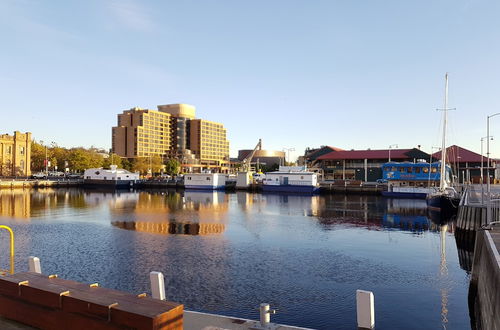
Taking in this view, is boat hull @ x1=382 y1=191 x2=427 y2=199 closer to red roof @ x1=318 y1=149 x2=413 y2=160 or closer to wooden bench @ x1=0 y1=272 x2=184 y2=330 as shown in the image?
red roof @ x1=318 y1=149 x2=413 y2=160

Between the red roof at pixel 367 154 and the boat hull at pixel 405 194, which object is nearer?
the boat hull at pixel 405 194

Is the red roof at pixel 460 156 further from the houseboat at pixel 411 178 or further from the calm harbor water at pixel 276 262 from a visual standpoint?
the calm harbor water at pixel 276 262

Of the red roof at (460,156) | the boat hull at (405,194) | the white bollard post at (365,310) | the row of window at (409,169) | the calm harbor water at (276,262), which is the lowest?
the calm harbor water at (276,262)

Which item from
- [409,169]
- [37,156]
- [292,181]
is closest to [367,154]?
[409,169]

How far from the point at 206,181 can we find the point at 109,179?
3550 cm

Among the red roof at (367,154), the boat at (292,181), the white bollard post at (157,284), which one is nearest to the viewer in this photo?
the white bollard post at (157,284)

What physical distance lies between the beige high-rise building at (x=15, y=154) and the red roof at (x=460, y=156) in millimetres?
150928

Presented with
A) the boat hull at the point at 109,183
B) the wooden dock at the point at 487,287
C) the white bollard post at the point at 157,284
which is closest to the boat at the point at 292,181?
the boat hull at the point at 109,183

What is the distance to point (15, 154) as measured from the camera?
147 meters

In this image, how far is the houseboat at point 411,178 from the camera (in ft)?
305

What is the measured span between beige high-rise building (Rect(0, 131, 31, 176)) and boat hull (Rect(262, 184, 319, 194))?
326 ft

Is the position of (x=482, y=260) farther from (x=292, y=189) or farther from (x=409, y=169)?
(x=292, y=189)

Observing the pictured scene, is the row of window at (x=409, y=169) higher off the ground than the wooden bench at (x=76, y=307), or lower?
higher

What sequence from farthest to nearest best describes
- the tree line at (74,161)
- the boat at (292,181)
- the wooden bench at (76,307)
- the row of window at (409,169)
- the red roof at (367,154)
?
the tree line at (74,161) → the red roof at (367,154) → the boat at (292,181) → the row of window at (409,169) → the wooden bench at (76,307)
